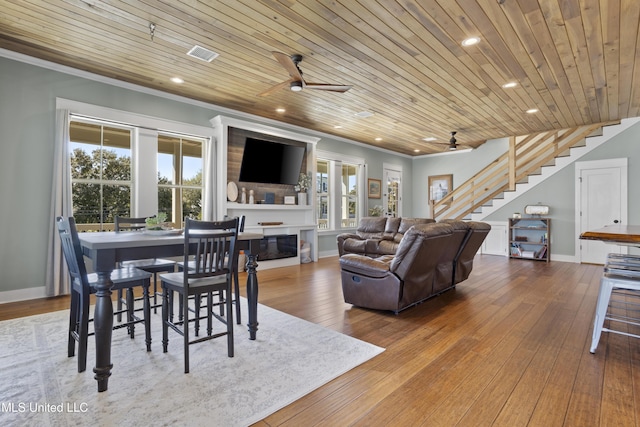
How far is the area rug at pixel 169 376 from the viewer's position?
176cm

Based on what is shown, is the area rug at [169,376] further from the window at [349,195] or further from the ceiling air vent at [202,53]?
the window at [349,195]

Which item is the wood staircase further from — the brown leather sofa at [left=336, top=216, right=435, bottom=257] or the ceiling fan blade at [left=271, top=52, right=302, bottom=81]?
the ceiling fan blade at [left=271, top=52, right=302, bottom=81]

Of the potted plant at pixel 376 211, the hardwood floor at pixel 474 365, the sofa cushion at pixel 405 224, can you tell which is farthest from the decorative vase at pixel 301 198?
the hardwood floor at pixel 474 365

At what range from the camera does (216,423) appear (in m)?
1.68

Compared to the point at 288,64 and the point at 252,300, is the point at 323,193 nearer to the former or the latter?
the point at 288,64

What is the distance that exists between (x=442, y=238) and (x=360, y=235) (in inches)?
145

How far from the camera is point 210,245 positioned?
2.38m

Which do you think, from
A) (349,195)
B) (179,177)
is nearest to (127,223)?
(179,177)

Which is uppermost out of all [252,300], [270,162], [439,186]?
[270,162]

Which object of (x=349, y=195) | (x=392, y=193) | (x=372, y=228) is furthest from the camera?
(x=392, y=193)

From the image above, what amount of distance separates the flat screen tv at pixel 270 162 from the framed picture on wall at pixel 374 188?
270 cm

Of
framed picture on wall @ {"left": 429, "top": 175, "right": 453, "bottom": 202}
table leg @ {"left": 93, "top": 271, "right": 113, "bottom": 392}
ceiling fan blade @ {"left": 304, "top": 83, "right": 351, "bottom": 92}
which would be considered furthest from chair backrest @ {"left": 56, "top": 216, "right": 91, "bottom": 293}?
framed picture on wall @ {"left": 429, "top": 175, "right": 453, "bottom": 202}

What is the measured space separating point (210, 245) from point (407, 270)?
6.33 ft

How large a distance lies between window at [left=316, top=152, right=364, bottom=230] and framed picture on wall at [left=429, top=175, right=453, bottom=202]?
281cm
